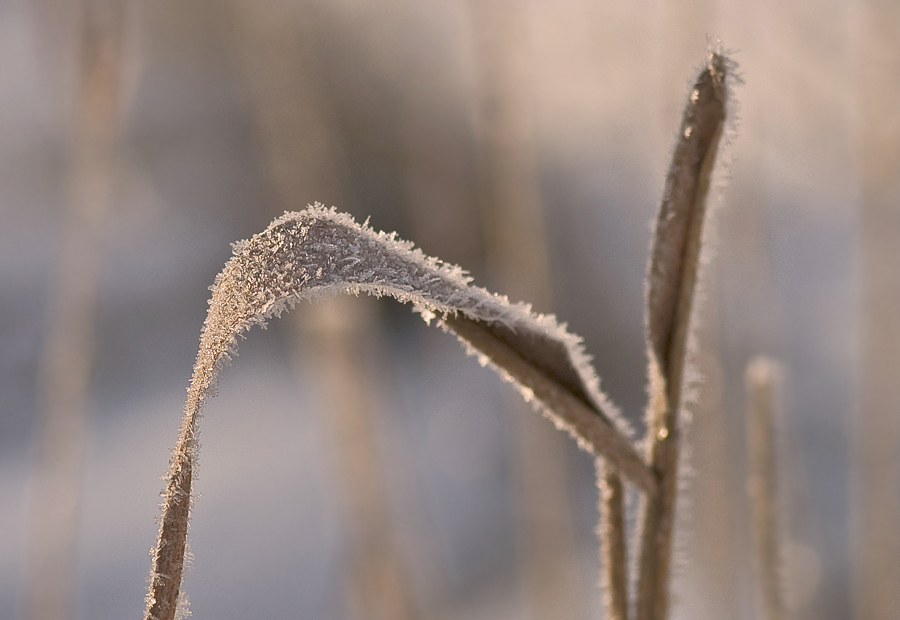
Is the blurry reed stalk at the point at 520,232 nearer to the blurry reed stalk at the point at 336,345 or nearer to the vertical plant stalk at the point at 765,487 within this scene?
the blurry reed stalk at the point at 336,345

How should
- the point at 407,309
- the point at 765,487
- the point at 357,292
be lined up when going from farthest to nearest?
the point at 407,309, the point at 765,487, the point at 357,292

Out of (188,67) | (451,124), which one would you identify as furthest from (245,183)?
(451,124)

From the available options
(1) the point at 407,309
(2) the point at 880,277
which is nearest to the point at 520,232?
(2) the point at 880,277

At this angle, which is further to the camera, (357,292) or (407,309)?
(407,309)

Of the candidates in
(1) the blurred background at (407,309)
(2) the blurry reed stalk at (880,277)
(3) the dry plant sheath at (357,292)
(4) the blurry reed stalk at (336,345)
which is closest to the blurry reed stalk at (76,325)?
(1) the blurred background at (407,309)

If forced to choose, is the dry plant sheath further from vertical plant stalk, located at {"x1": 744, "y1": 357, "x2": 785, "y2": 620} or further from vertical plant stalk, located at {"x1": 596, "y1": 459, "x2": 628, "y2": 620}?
vertical plant stalk, located at {"x1": 744, "y1": 357, "x2": 785, "y2": 620}

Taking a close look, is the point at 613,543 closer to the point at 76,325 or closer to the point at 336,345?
the point at 336,345

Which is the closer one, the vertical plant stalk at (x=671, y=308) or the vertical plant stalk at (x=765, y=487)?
the vertical plant stalk at (x=671, y=308)
